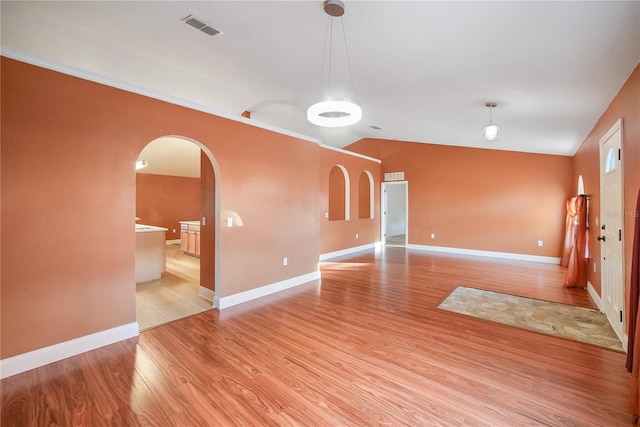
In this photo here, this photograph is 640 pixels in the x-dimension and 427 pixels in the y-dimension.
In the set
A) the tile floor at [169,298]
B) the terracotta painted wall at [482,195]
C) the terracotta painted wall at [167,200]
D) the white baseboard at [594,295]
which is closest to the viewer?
the tile floor at [169,298]

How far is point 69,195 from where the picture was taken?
2.49 metres

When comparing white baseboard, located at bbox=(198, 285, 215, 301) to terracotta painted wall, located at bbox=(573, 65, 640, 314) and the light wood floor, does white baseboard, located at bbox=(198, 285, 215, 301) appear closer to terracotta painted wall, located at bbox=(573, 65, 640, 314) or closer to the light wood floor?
the light wood floor

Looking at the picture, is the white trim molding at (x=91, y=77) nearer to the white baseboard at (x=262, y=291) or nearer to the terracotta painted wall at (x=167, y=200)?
the white baseboard at (x=262, y=291)

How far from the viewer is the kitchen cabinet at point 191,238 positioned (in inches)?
270

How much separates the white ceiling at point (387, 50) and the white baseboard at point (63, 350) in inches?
121

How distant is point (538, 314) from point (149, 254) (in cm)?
586

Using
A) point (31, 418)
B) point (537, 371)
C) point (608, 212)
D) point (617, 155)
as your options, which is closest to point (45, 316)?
point (31, 418)

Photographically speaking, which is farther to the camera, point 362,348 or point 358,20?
point 362,348

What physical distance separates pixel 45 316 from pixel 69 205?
96cm

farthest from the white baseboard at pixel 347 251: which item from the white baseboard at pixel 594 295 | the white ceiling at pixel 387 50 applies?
the white baseboard at pixel 594 295

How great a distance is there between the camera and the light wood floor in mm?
1797

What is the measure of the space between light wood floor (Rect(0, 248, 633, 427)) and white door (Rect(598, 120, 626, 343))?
67cm

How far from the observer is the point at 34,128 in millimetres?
2297

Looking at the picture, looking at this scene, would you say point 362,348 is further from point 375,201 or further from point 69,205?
point 375,201
